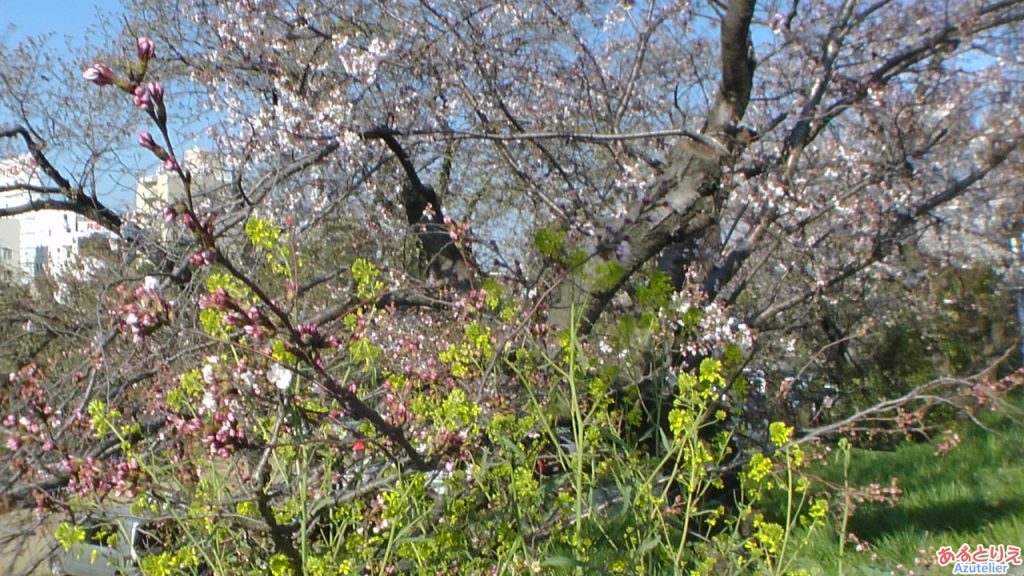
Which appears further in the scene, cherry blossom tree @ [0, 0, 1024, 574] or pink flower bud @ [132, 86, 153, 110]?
cherry blossom tree @ [0, 0, 1024, 574]

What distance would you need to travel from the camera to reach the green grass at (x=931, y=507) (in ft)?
12.1

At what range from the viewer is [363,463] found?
88.3 inches

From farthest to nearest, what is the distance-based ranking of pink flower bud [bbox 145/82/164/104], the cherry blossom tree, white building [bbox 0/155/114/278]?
white building [bbox 0/155/114/278] < the cherry blossom tree < pink flower bud [bbox 145/82/164/104]

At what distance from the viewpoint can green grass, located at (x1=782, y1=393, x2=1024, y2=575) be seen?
368 cm

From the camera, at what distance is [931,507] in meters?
4.81

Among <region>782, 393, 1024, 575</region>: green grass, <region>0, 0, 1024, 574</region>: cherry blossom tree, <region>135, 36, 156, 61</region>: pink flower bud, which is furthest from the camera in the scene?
<region>782, 393, 1024, 575</region>: green grass

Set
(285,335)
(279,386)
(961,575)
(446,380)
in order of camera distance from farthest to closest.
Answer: (961,575)
(446,380)
(279,386)
(285,335)

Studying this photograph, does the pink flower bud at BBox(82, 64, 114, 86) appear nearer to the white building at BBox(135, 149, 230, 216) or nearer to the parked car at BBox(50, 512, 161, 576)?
the parked car at BBox(50, 512, 161, 576)

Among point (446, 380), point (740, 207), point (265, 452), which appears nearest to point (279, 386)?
point (265, 452)

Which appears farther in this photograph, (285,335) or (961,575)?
(961,575)

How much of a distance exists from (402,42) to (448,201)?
5.13 ft

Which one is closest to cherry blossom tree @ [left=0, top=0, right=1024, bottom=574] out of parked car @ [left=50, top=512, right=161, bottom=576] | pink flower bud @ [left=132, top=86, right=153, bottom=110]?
parked car @ [left=50, top=512, right=161, bottom=576]

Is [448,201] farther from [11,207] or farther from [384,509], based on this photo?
[384,509]

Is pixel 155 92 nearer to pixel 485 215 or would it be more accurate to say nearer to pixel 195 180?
pixel 195 180
